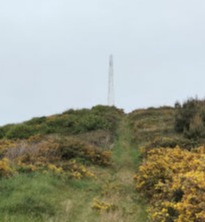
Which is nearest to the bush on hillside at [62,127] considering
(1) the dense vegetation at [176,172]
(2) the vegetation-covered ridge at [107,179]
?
(2) the vegetation-covered ridge at [107,179]

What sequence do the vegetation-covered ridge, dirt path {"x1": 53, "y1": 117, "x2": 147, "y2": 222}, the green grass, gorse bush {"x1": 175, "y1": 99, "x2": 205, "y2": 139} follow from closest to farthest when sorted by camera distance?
1. the vegetation-covered ridge
2. the green grass
3. dirt path {"x1": 53, "y1": 117, "x2": 147, "y2": 222}
4. gorse bush {"x1": 175, "y1": 99, "x2": 205, "y2": 139}

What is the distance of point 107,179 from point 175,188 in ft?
15.6

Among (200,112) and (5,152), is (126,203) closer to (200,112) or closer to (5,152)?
(5,152)

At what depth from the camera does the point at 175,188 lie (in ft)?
36.3

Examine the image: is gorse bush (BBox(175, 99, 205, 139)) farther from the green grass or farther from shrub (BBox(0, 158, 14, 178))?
shrub (BBox(0, 158, 14, 178))

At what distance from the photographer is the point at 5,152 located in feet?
62.0

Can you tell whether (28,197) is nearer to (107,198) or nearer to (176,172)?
(107,198)

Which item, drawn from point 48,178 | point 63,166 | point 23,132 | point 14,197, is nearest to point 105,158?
point 63,166

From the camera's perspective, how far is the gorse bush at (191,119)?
21.9 metres

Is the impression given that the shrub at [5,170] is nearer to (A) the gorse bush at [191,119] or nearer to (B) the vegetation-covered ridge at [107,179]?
(B) the vegetation-covered ridge at [107,179]

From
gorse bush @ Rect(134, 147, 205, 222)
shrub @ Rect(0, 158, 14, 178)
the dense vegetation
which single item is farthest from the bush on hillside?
shrub @ Rect(0, 158, 14, 178)

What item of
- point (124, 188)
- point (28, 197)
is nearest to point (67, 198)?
point (28, 197)

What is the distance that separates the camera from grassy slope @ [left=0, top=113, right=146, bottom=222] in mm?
11172

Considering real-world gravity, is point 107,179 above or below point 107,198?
above
